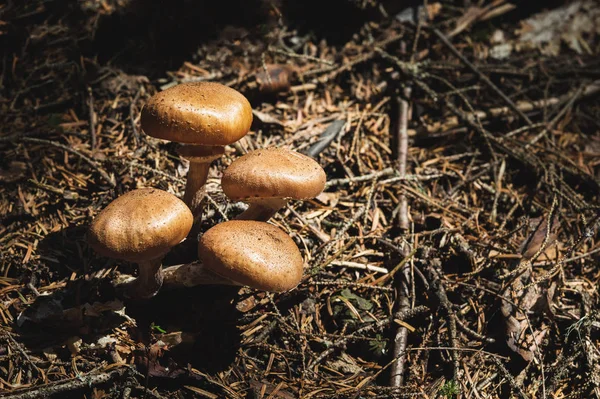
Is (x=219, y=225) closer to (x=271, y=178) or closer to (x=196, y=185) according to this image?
(x=271, y=178)

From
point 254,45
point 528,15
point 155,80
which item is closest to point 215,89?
point 155,80

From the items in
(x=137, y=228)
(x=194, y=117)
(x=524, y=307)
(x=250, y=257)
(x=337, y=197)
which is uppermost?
(x=194, y=117)

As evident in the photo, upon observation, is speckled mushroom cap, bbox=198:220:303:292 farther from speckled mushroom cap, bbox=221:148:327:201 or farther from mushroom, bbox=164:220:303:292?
speckled mushroom cap, bbox=221:148:327:201

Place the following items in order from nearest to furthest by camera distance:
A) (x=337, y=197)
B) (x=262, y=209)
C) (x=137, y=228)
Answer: (x=137, y=228) → (x=262, y=209) → (x=337, y=197)

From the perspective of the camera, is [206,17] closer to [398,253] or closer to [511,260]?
[398,253]

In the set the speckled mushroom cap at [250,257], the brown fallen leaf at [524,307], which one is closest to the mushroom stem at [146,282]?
the speckled mushroom cap at [250,257]

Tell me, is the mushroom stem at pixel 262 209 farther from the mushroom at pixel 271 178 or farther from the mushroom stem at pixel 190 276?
the mushroom stem at pixel 190 276

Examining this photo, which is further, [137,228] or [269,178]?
[269,178]

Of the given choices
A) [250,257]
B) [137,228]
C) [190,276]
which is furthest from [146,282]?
[250,257]
